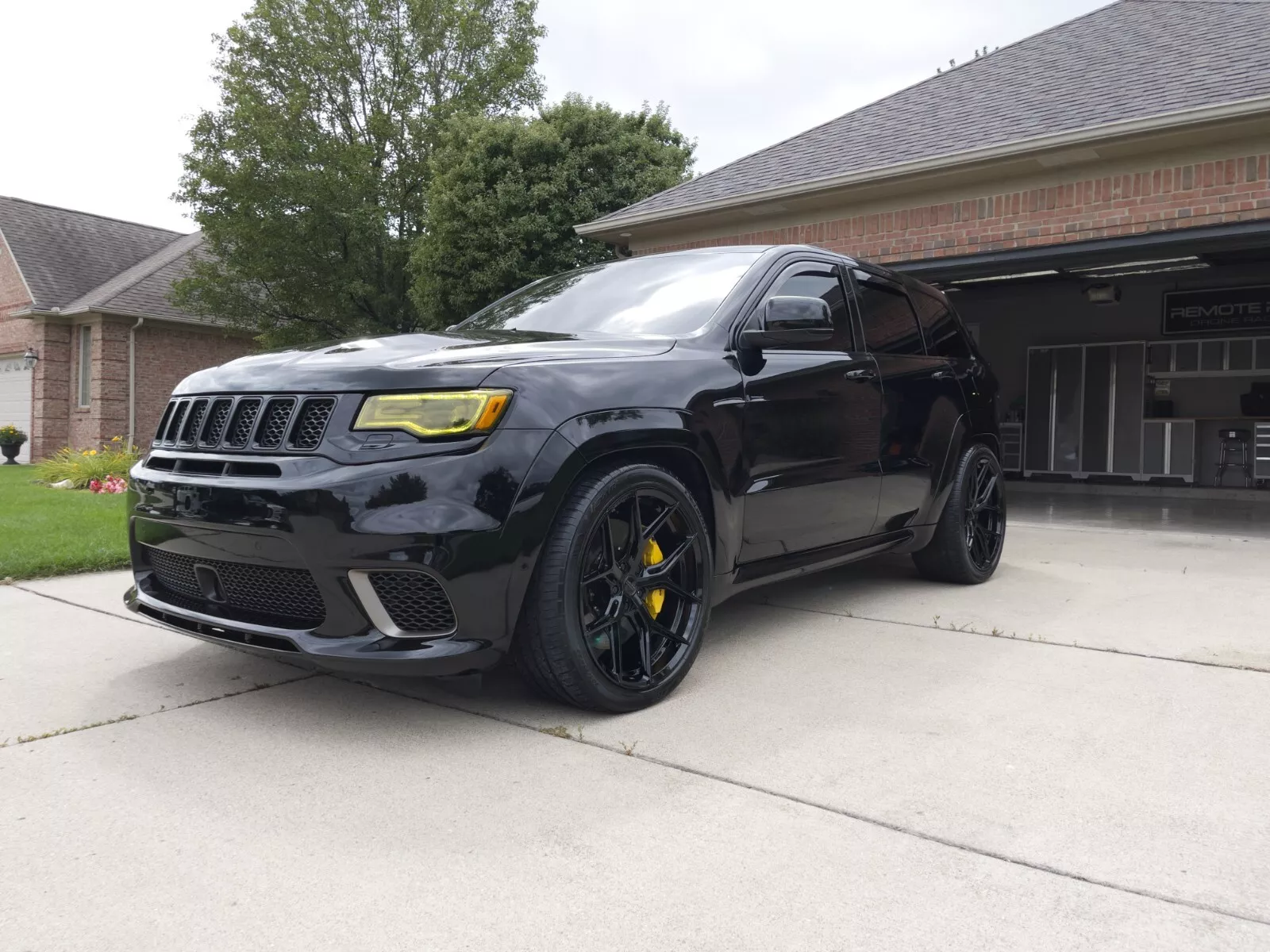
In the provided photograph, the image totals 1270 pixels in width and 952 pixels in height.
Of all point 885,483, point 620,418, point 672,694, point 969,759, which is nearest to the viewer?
point 969,759

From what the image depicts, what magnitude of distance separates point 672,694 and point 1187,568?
14.3ft

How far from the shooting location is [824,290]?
450cm

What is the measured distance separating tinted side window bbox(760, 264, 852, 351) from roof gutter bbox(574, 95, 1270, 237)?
15.3 ft

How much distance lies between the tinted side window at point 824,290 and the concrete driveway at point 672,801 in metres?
1.34

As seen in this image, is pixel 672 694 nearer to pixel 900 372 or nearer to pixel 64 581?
pixel 900 372

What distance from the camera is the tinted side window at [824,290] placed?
4250 mm

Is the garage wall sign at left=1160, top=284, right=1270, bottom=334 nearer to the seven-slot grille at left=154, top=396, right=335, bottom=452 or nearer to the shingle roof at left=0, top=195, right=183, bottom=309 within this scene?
the seven-slot grille at left=154, top=396, right=335, bottom=452

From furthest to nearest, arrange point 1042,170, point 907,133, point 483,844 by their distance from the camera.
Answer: point 907,133, point 1042,170, point 483,844

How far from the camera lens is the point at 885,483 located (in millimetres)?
4535

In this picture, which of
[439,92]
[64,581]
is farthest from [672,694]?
[439,92]

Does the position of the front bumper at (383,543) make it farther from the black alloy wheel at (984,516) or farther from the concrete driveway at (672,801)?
the black alloy wheel at (984,516)

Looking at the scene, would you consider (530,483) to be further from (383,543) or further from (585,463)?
(383,543)

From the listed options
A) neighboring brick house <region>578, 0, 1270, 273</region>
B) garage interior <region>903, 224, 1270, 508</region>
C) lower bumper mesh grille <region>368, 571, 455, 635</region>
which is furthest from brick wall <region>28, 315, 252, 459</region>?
lower bumper mesh grille <region>368, 571, 455, 635</region>

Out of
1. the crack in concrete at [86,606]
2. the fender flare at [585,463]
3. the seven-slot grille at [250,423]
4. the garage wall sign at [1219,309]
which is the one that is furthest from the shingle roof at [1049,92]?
the crack in concrete at [86,606]
